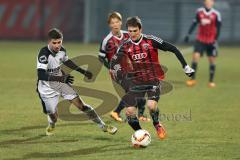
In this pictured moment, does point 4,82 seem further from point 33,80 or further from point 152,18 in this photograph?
point 152,18

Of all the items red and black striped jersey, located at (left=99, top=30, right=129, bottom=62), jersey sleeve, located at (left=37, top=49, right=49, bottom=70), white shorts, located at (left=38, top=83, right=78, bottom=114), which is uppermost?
jersey sleeve, located at (left=37, top=49, right=49, bottom=70)

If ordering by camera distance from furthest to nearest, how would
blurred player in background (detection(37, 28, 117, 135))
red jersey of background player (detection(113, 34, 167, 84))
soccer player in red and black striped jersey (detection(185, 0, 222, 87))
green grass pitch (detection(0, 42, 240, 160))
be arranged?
soccer player in red and black striped jersey (detection(185, 0, 222, 87)), blurred player in background (detection(37, 28, 117, 135)), red jersey of background player (detection(113, 34, 167, 84)), green grass pitch (detection(0, 42, 240, 160))

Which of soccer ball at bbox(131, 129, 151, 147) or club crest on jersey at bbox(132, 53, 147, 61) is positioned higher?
club crest on jersey at bbox(132, 53, 147, 61)

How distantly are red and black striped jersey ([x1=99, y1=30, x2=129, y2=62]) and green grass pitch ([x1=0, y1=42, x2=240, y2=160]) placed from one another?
4.09 feet

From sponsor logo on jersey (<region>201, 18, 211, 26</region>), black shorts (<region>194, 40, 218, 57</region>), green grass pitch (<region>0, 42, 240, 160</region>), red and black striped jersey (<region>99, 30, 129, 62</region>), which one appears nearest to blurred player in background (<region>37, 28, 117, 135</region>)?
green grass pitch (<region>0, 42, 240, 160</region>)

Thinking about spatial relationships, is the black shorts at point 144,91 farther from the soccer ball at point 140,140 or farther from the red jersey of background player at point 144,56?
the soccer ball at point 140,140

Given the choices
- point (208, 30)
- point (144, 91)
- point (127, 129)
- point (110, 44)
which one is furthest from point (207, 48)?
point (144, 91)

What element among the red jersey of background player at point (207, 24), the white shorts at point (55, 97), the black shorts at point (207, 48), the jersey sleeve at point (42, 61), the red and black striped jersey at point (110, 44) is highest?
the jersey sleeve at point (42, 61)

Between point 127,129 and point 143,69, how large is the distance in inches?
50.7

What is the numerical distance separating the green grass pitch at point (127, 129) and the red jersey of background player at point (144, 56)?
96cm

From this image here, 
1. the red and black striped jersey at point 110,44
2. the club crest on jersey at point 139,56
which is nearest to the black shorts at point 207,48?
the red and black striped jersey at point 110,44

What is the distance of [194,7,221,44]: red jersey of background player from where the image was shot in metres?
17.8

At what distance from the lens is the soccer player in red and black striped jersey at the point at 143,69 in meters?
9.40

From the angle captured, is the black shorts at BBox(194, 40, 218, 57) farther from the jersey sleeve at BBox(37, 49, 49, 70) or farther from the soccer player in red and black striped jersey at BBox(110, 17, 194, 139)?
the jersey sleeve at BBox(37, 49, 49, 70)
